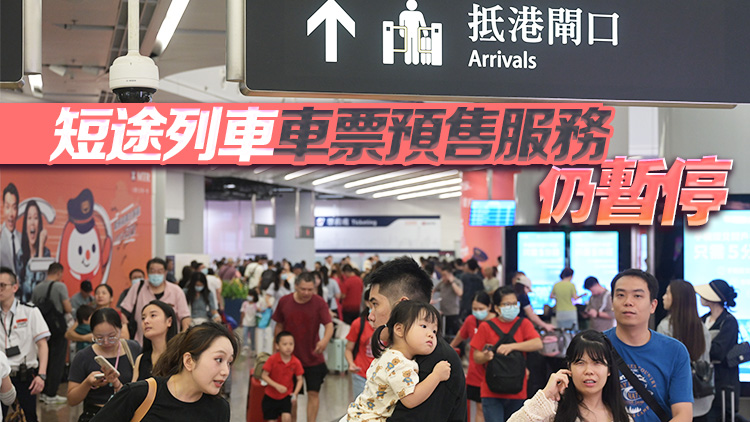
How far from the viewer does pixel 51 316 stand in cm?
940

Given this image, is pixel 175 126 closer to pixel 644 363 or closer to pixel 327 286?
pixel 644 363

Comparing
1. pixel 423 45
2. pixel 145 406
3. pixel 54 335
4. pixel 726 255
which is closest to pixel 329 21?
pixel 423 45

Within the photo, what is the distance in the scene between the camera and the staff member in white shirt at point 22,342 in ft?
20.2

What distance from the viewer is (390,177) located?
88.9 ft

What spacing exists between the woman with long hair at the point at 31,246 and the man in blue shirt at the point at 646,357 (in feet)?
31.9

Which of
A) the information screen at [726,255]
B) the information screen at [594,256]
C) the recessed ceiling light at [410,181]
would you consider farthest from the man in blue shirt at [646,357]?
the recessed ceiling light at [410,181]

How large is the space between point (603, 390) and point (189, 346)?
149 centimetres

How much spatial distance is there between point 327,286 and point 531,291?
4665 mm

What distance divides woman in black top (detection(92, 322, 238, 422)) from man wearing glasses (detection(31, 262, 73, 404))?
23.6ft

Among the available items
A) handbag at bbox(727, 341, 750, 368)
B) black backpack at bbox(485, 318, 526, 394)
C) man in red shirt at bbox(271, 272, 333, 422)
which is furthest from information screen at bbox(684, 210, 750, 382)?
man in red shirt at bbox(271, 272, 333, 422)

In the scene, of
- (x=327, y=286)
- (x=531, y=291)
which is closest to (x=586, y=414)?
(x=531, y=291)

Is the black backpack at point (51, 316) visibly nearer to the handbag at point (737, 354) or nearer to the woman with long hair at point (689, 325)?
the woman with long hair at point (689, 325)

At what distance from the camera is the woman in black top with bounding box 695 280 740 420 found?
6.11m

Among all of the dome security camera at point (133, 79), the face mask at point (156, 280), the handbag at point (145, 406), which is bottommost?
the handbag at point (145, 406)
